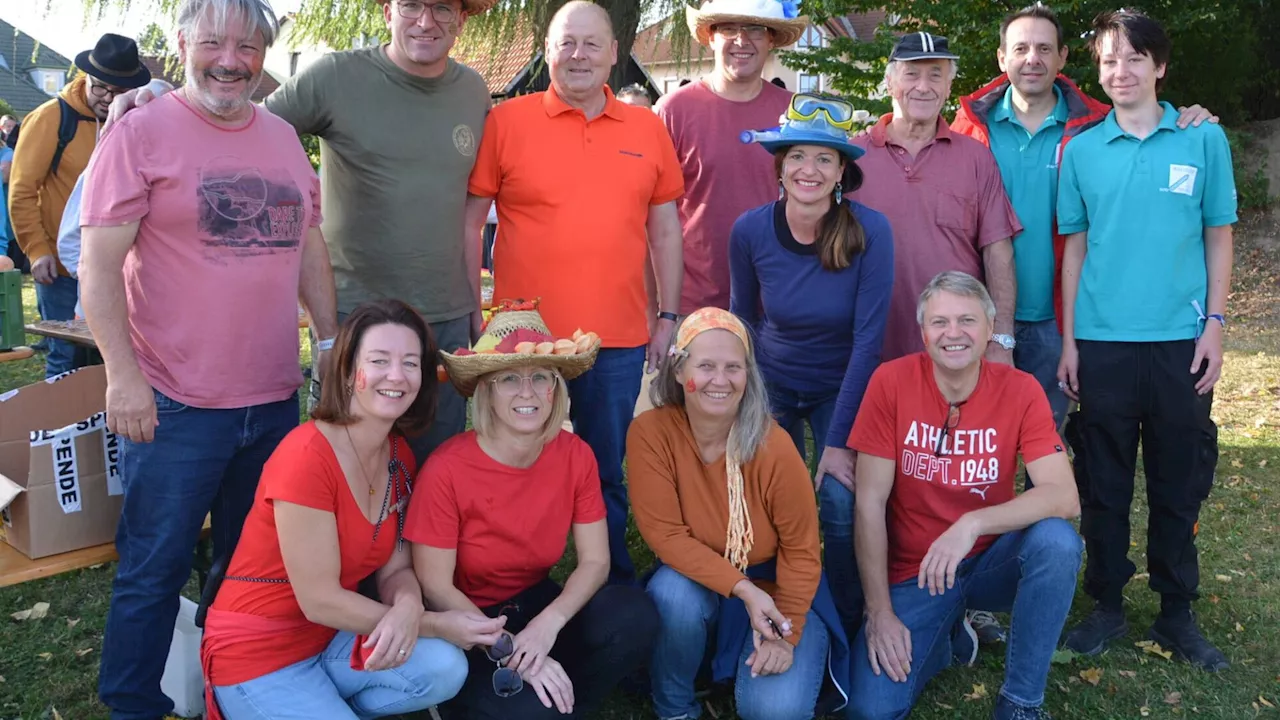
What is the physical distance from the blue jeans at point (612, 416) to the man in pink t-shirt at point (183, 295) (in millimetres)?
1208

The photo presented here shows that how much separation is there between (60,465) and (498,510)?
1558mm

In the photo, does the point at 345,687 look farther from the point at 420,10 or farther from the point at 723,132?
the point at 723,132

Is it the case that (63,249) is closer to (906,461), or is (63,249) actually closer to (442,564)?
(442,564)

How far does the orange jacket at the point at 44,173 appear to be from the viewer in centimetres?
560

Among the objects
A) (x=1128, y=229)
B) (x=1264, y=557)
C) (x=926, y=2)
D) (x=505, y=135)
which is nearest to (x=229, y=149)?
(x=505, y=135)

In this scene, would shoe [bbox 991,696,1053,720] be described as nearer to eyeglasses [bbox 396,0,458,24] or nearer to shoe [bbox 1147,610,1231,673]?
shoe [bbox 1147,610,1231,673]

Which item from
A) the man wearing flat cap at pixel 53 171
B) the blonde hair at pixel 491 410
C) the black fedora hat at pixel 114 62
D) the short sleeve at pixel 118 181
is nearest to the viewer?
the short sleeve at pixel 118 181

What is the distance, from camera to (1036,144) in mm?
4215

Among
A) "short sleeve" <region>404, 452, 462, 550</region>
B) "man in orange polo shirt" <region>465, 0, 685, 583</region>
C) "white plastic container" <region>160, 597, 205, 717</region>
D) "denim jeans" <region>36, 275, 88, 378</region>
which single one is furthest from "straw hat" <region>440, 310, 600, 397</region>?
"denim jeans" <region>36, 275, 88, 378</region>

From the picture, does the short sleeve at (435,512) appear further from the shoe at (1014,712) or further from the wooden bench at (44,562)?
the shoe at (1014,712)

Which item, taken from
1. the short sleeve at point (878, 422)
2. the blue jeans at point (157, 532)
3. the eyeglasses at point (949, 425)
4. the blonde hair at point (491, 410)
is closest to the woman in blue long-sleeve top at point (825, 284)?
the short sleeve at point (878, 422)

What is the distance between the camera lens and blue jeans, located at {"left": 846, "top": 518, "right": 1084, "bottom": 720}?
126 inches

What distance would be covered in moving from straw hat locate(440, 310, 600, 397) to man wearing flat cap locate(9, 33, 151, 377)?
3439 mm

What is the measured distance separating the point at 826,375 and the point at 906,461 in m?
0.51
